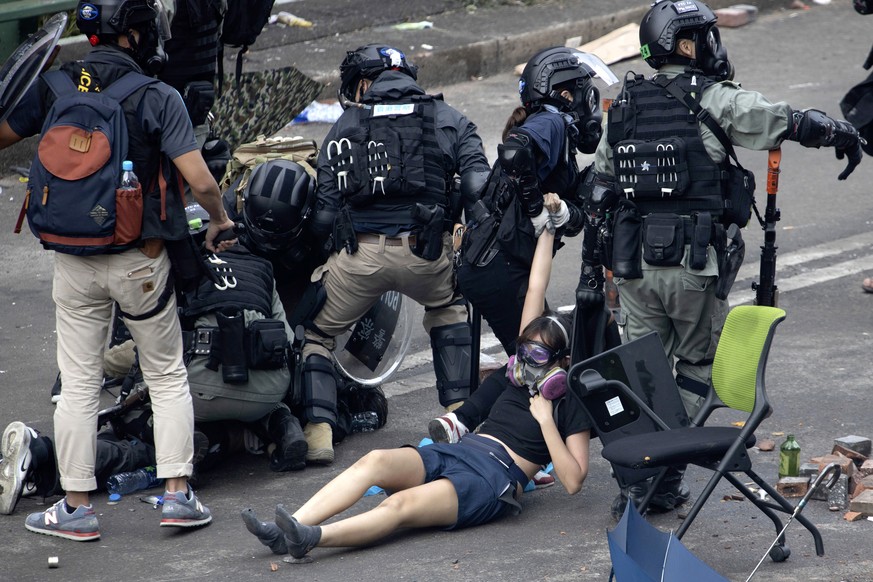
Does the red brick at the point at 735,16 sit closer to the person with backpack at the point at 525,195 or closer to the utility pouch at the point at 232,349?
the person with backpack at the point at 525,195

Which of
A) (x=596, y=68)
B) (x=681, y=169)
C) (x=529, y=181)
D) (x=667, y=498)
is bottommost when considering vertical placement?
(x=667, y=498)

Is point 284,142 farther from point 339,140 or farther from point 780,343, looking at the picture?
point 780,343

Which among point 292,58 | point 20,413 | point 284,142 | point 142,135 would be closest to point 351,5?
point 292,58

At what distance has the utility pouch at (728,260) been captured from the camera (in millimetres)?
5109

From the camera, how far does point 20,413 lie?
20.1 feet

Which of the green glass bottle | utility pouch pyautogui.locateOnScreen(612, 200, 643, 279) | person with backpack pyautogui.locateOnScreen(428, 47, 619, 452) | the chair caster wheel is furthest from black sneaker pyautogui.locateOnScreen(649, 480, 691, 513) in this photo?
utility pouch pyautogui.locateOnScreen(612, 200, 643, 279)

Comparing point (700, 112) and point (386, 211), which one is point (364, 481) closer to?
point (386, 211)

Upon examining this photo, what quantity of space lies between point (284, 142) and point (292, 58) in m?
5.26

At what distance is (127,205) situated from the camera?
15.3ft

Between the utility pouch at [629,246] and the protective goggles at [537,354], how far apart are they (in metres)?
0.42

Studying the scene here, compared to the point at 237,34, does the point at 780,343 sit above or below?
below

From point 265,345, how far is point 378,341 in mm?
1128

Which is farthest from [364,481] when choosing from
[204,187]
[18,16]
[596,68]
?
[18,16]

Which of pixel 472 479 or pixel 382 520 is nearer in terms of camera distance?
pixel 382 520
